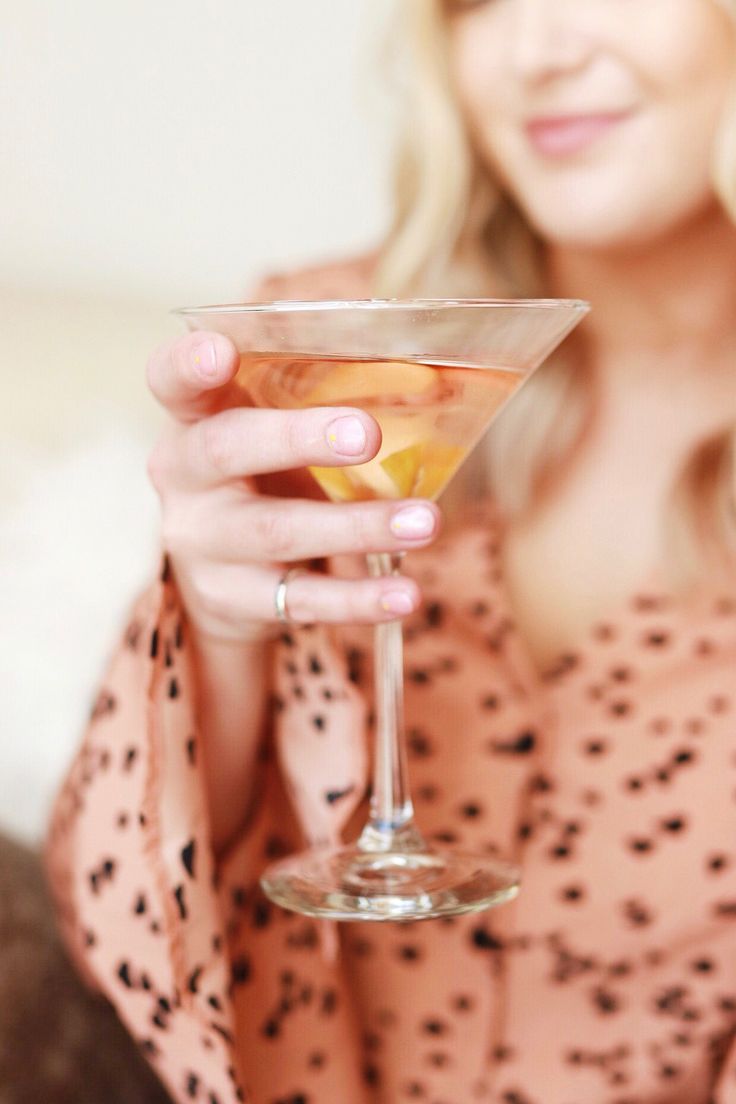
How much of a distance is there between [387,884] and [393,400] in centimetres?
29

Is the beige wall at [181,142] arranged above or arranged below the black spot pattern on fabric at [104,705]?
above

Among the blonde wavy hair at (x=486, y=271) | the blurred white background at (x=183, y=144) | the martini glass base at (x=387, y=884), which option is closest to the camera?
the martini glass base at (x=387, y=884)

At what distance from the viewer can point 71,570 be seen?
1.08 metres

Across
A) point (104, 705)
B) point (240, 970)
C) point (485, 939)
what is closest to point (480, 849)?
point (485, 939)

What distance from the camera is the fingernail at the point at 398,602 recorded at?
0.68 meters

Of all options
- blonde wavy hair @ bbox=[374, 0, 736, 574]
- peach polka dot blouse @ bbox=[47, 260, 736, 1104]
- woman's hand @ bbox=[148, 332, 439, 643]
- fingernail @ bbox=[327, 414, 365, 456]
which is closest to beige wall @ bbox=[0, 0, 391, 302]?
blonde wavy hair @ bbox=[374, 0, 736, 574]

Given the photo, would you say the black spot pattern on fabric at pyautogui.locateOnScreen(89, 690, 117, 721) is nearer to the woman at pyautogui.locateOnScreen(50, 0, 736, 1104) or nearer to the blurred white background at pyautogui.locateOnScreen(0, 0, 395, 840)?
the woman at pyautogui.locateOnScreen(50, 0, 736, 1104)

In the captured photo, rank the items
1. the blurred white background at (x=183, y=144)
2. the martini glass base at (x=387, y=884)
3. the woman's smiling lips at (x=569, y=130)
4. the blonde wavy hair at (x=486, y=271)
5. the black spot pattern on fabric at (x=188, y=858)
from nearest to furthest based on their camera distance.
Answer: the martini glass base at (x=387, y=884)
the black spot pattern on fabric at (x=188, y=858)
the woman's smiling lips at (x=569, y=130)
the blonde wavy hair at (x=486, y=271)
the blurred white background at (x=183, y=144)

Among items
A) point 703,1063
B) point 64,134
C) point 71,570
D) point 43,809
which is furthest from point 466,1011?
point 64,134

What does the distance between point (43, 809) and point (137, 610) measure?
0.29 meters

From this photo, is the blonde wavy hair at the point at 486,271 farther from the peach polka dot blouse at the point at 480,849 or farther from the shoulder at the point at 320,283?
the peach polka dot blouse at the point at 480,849

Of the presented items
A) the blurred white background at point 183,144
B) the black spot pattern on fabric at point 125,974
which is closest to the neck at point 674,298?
the blurred white background at point 183,144

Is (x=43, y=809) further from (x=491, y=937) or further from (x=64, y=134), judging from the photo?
(x=64, y=134)

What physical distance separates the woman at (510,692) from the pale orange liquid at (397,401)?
32mm
